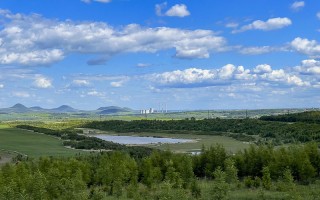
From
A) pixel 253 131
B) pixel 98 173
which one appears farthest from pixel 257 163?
pixel 253 131

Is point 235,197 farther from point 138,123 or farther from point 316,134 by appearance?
point 138,123

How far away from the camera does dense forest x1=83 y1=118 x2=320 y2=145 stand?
10100cm

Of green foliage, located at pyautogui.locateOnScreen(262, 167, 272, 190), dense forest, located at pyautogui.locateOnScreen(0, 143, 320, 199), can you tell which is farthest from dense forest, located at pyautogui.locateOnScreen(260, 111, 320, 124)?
green foliage, located at pyautogui.locateOnScreen(262, 167, 272, 190)

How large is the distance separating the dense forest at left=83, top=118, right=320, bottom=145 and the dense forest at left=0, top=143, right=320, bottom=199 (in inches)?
1692

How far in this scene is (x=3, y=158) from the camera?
78812mm

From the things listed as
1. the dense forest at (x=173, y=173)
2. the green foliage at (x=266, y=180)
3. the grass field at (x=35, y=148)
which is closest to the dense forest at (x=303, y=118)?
the grass field at (x=35, y=148)

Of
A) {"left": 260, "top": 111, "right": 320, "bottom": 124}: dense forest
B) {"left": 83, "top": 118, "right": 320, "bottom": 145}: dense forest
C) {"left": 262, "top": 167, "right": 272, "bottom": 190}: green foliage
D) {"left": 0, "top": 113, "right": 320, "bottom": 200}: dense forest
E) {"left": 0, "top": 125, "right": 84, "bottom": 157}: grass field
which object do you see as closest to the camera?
{"left": 0, "top": 113, "right": 320, "bottom": 200}: dense forest

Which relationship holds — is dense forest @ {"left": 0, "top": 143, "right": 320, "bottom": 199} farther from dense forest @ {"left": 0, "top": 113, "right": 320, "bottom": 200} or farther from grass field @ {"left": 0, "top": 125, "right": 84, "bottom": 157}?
grass field @ {"left": 0, "top": 125, "right": 84, "bottom": 157}

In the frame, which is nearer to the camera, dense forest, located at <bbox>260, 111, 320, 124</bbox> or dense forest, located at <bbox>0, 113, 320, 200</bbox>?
dense forest, located at <bbox>0, 113, 320, 200</bbox>

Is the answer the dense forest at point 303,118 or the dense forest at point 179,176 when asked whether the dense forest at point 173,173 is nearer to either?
the dense forest at point 179,176

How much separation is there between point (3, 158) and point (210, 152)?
137 feet

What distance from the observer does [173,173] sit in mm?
45656

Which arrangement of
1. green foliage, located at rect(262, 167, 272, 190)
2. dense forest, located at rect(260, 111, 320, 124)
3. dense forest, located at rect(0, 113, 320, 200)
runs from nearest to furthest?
dense forest, located at rect(0, 113, 320, 200) < green foliage, located at rect(262, 167, 272, 190) < dense forest, located at rect(260, 111, 320, 124)

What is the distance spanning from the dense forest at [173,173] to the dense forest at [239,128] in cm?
4299
